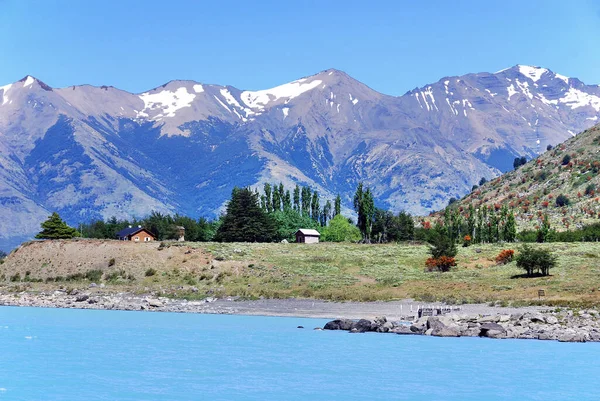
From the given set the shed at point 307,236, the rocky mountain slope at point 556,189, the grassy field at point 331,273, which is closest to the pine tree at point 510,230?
the grassy field at point 331,273

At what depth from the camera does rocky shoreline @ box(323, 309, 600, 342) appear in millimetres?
51969

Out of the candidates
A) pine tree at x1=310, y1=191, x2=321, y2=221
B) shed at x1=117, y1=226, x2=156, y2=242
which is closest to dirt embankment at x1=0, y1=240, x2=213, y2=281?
shed at x1=117, y1=226, x2=156, y2=242

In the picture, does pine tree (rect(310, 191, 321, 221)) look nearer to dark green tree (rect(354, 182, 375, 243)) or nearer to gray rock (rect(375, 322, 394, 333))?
dark green tree (rect(354, 182, 375, 243))

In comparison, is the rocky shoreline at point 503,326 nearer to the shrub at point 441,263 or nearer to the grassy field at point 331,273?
the grassy field at point 331,273

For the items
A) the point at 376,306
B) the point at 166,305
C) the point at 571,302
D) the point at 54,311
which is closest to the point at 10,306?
the point at 54,311

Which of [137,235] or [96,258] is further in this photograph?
[137,235]

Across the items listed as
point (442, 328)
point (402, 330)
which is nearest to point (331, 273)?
point (402, 330)

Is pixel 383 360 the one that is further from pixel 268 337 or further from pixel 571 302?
pixel 571 302

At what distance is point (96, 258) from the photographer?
101 metres

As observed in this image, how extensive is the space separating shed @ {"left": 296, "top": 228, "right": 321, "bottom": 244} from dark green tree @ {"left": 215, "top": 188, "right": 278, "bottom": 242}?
5.09m

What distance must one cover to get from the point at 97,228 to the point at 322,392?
11598 centimetres

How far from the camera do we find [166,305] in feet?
259

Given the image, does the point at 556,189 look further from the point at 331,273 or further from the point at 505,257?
the point at 331,273

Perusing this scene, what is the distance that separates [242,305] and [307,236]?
4611 centimetres
